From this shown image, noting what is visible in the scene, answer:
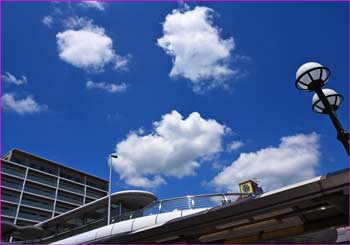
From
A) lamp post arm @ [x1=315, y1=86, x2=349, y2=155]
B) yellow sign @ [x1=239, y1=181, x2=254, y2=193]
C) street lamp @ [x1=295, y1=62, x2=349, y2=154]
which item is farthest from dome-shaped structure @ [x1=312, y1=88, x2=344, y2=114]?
yellow sign @ [x1=239, y1=181, x2=254, y2=193]

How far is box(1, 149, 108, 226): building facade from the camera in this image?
5944cm

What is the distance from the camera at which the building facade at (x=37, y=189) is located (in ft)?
195

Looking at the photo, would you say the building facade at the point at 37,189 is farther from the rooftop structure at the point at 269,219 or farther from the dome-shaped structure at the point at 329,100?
the dome-shaped structure at the point at 329,100

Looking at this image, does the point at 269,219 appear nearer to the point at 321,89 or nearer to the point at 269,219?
the point at 269,219

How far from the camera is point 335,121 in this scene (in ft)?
19.0

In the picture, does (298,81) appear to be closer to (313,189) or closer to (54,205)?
(313,189)

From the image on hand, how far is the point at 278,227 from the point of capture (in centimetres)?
769

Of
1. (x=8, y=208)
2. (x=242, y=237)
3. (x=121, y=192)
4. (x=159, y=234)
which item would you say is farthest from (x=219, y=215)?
(x=8, y=208)

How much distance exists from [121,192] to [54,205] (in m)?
32.8

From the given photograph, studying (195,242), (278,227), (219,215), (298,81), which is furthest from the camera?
(195,242)

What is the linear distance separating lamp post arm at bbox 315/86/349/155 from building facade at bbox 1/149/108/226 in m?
59.7

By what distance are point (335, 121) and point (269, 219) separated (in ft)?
7.99

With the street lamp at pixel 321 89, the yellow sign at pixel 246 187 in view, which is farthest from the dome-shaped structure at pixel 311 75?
the yellow sign at pixel 246 187

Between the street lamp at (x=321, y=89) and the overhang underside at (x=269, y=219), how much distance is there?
810 millimetres
